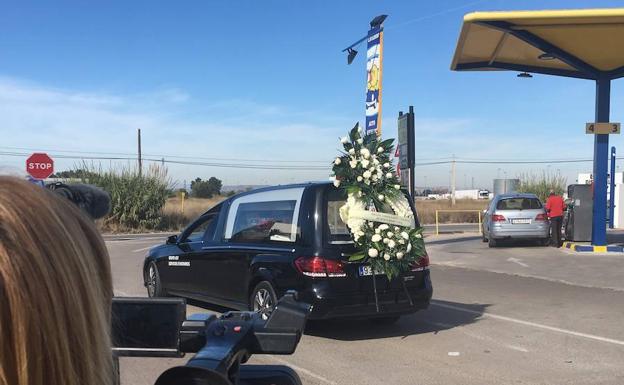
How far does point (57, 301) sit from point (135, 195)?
30524mm

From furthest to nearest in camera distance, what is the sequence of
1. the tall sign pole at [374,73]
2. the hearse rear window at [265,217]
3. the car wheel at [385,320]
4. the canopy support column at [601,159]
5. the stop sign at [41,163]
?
the stop sign at [41,163] → the tall sign pole at [374,73] → the canopy support column at [601,159] → the car wheel at [385,320] → the hearse rear window at [265,217]

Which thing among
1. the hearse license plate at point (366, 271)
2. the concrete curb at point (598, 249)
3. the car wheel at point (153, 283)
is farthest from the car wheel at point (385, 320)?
the concrete curb at point (598, 249)

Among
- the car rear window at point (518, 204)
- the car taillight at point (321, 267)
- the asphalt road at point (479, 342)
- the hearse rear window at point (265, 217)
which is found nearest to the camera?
the asphalt road at point (479, 342)

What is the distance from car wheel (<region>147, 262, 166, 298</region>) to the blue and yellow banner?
29.3ft

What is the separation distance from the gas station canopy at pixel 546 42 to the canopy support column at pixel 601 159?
45 centimetres

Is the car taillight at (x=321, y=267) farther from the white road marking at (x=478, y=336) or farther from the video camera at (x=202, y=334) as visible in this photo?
the video camera at (x=202, y=334)

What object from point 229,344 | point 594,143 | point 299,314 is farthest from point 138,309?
point 594,143

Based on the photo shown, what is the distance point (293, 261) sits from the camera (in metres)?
6.84

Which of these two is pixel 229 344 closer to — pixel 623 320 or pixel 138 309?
pixel 138 309

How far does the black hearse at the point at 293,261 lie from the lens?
22.0 feet

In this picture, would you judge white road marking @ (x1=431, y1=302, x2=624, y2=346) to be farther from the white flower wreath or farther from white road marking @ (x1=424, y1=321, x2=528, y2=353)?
the white flower wreath

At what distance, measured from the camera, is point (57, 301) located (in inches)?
33.4

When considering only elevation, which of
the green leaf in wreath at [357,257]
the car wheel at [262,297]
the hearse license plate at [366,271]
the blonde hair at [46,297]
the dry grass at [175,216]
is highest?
the blonde hair at [46,297]

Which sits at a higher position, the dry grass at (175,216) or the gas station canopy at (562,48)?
the gas station canopy at (562,48)
